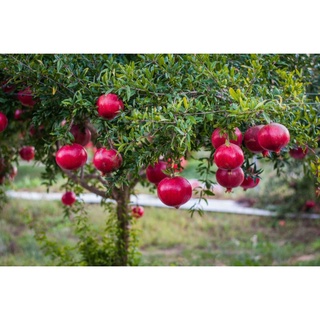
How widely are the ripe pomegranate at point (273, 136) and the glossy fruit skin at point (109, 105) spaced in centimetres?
55

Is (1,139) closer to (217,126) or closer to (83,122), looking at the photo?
(83,122)

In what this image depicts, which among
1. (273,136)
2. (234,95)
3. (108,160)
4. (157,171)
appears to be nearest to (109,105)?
(108,160)

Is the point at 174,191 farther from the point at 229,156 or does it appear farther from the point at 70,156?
the point at 70,156

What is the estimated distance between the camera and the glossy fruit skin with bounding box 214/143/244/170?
1.55m

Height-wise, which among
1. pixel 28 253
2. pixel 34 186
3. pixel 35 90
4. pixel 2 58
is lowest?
pixel 28 253

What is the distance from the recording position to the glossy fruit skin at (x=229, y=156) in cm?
155

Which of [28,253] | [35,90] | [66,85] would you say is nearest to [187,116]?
[66,85]

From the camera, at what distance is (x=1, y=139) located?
9.70ft

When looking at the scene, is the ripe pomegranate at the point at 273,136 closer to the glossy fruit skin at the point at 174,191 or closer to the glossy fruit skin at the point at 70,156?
the glossy fruit skin at the point at 174,191

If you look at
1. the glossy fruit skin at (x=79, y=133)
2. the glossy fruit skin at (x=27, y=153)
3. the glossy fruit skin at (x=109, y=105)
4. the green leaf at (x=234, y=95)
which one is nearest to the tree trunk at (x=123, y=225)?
the glossy fruit skin at (x=27, y=153)

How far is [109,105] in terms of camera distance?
5.74 feet

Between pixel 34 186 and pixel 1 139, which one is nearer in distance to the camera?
pixel 1 139
